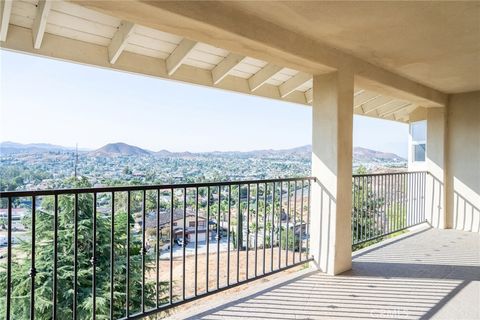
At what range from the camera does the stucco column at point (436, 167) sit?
17.8 feet

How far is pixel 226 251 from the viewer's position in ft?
13.6

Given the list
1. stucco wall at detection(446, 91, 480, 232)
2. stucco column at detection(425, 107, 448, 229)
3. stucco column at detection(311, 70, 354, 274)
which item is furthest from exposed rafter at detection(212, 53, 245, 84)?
stucco wall at detection(446, 91, 480, 232)

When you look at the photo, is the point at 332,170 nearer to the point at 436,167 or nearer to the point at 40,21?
the point at 40,21

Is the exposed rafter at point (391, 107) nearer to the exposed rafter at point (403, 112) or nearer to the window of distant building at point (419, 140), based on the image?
the exposed rafter at point (403, 112)

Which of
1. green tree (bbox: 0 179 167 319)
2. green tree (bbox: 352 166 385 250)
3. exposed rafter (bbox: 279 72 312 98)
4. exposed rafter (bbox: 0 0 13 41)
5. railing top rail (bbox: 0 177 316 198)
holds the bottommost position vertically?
green tree (bbox: 0 179 167 319)

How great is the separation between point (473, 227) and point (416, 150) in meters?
2.31

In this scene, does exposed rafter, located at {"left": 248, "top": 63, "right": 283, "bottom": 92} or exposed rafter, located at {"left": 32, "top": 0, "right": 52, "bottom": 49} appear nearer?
exposed rafter, located at {"left": 32, "top": 0, "right": 52, "bottom": 49}

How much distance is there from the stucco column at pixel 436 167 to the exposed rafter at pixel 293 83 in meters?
2.74

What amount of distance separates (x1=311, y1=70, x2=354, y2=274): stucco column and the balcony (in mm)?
112

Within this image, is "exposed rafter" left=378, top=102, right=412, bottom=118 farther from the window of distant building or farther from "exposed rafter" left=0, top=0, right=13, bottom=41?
"exposed rafter" left=0, top=0, right=13, bottom=41

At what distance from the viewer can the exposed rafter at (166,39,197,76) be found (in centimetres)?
294

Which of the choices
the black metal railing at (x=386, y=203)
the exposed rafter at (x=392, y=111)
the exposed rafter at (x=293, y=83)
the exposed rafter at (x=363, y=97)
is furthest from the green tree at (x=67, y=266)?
the exposed rafter at (x=392, y=111)

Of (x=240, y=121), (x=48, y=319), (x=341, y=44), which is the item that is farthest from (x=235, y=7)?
(x=240, y=121)

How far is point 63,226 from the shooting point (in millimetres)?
4602
